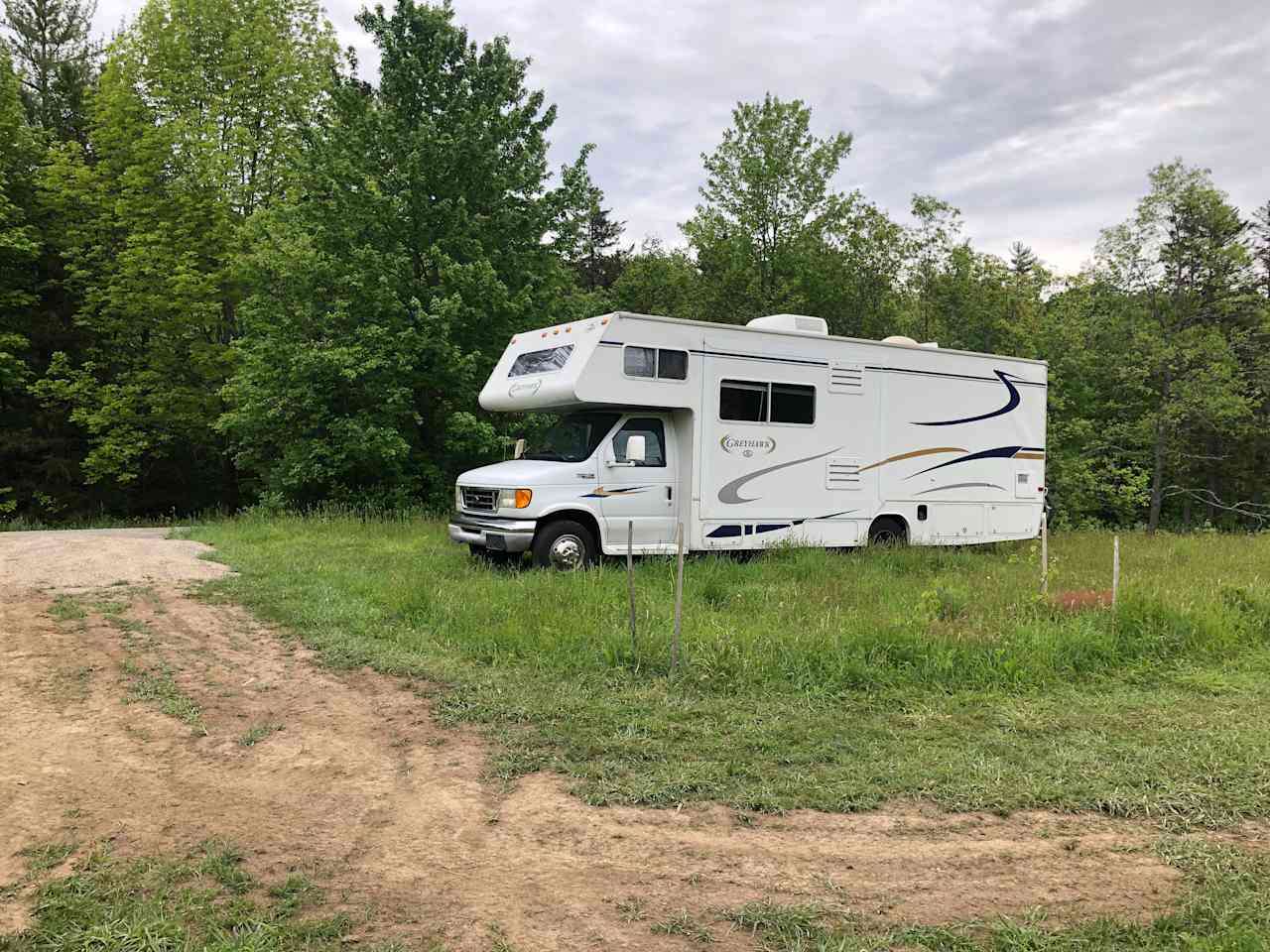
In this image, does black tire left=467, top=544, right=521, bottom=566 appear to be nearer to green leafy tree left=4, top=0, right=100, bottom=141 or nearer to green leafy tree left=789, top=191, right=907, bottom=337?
green leafy tree left=789, top=191, right=907, bottom=337

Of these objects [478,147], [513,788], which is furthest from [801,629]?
[478,147]

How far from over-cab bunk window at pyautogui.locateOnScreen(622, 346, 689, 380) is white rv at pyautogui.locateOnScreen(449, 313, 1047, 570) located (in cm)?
2

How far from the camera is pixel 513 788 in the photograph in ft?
14.2

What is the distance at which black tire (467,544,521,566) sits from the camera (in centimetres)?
1089

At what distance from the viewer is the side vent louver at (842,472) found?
12.0 metres

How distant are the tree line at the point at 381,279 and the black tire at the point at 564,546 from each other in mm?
8374

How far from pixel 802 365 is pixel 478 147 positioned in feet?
35.3

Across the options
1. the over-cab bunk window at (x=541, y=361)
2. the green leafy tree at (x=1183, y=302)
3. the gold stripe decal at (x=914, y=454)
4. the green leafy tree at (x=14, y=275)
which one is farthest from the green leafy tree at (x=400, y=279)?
the green leafy tree at (x=1183, y=302)

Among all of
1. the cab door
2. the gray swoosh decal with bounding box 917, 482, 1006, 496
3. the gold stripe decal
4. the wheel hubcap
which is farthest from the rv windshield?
the gray swoosh decal with bounding box 917, 482, 1006, 496

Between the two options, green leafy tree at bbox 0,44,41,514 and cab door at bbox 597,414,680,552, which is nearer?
cab door at bbox 597,414,680,552

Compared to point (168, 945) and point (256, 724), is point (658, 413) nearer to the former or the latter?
point (256, 724)

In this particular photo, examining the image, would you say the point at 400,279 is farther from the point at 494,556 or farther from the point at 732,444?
the point at 732,444

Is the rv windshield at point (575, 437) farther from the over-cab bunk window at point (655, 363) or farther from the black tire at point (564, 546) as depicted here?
the black tire at point (564, 546)

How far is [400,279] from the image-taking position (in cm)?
1884
